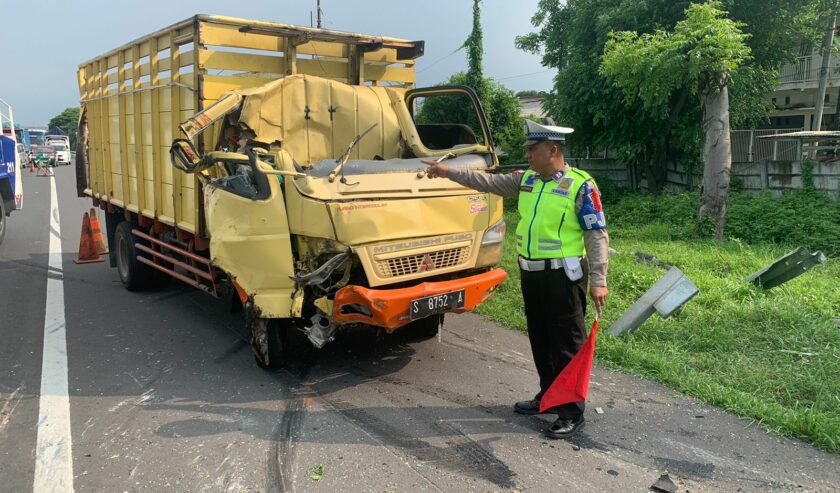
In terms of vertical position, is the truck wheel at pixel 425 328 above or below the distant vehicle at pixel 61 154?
below

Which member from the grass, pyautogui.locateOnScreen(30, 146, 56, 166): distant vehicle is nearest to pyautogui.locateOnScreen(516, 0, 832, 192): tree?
the grass

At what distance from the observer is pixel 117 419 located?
400 centimetres

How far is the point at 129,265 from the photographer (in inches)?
294

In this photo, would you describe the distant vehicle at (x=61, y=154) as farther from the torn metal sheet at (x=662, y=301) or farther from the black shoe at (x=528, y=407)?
the black shoe at (x=528, y=407)

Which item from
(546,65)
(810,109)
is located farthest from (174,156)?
(810,109)

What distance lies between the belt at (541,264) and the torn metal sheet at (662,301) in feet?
6.36

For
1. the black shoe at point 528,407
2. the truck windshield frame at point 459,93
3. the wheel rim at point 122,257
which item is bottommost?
the black shoe at point 528,407

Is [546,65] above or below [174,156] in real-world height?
above

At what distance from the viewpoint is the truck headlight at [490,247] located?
15.5 ft

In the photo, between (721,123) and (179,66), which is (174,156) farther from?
(721,123)

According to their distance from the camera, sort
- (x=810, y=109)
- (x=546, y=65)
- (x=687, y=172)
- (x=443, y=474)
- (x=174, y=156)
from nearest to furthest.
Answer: (x=443, y=474), (x=174, y=156), (x=687, y=172), (x=546, y=65), (x=810, y=109)

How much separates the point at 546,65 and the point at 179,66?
56.1 ft

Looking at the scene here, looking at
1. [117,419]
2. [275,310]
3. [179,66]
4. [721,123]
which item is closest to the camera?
[117,419]

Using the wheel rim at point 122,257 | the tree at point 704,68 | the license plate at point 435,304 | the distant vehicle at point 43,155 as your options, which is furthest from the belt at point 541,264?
the distant vehicle at point 43,155
